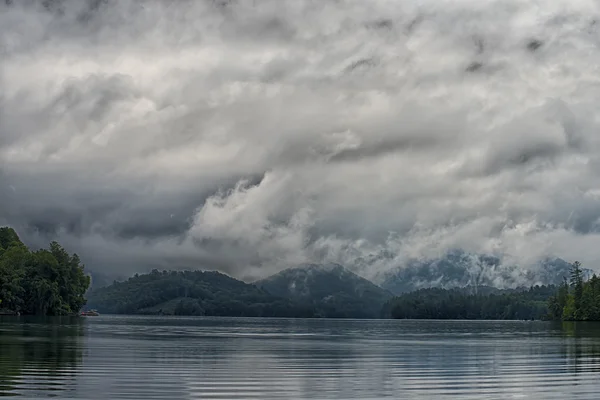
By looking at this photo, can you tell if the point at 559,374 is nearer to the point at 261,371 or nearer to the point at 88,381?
the point at 261,371

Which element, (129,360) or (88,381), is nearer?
(88,381)

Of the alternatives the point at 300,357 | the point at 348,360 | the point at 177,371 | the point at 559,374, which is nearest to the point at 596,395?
the point at 559,374

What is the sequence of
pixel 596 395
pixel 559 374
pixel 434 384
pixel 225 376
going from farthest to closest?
1. pixel 559 374
2. pixel 225 376
3. pixel 434 384
4. pixel 596 395

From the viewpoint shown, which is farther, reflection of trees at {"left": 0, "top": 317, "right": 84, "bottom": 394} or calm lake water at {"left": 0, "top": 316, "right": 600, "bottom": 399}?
calm lake water at {"left": 0, "top": 316, "right": 600, "bottom": 399}

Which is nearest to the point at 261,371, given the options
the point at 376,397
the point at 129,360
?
the point at 129,360

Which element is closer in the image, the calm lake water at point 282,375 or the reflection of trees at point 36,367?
the reflection of trees at point 36,367

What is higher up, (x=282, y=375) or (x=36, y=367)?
(x=36, y=367)

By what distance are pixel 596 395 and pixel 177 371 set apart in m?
23.3

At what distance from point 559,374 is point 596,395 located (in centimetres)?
1265

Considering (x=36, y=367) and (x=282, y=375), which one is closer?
(x=36, y=367)

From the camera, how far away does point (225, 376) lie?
47.3 metres

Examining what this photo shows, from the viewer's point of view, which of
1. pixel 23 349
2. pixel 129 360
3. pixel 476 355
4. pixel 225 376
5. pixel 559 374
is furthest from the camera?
pixel 476 355

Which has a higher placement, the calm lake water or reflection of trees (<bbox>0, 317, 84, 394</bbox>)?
reflection of trees (<bbox>0, 317, 84, 394</bbox>)

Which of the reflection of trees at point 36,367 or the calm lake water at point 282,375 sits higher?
the reflection of trees at point 36,367
